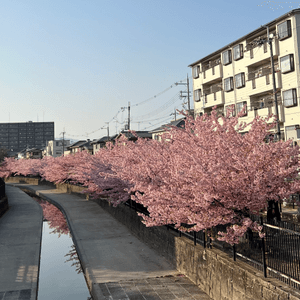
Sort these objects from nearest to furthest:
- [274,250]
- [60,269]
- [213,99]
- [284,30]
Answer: [274,250], [60,269], [284,30], [213,99]

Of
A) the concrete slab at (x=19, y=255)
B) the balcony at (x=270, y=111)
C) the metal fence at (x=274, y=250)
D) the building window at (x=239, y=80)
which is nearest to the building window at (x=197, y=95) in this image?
the building window at (x=239, y=80)

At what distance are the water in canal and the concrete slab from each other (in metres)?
0.80

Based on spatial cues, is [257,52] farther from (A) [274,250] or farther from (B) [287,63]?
(A) [274,250]

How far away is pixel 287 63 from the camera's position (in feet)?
107

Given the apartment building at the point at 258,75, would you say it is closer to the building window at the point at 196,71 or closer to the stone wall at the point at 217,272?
the building window at the point at 196,71

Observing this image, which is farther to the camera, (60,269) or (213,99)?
(213,99)

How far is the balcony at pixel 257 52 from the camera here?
3400cm

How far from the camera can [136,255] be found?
15.4 meters

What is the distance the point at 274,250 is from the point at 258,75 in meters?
31.3

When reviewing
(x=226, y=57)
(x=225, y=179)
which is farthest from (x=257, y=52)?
(x=225, y=179)

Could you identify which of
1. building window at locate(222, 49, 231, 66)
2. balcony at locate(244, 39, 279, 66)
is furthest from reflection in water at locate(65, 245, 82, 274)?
building window at locate(222, 49, 231, 66)

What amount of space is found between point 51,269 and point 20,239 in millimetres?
3890

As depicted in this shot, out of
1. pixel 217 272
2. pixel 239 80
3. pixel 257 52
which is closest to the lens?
pixel 217 272

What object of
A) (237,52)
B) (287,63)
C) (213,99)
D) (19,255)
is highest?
(237,52)
